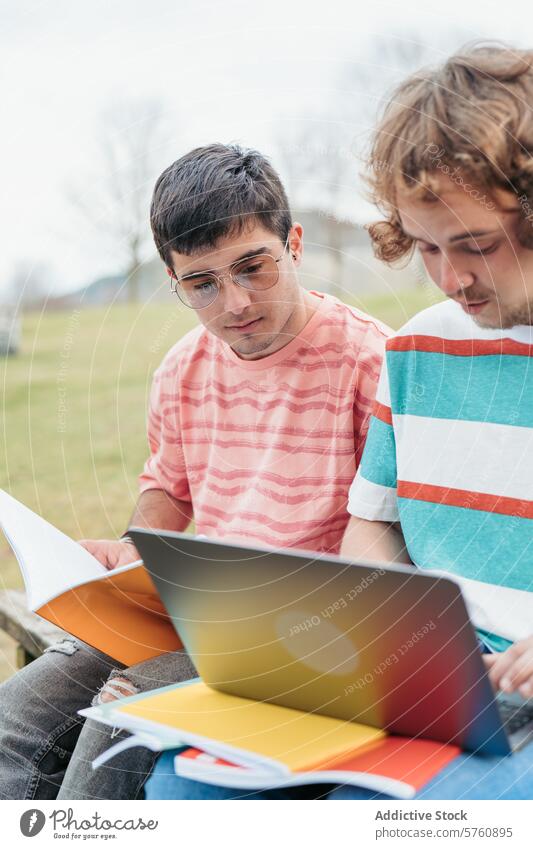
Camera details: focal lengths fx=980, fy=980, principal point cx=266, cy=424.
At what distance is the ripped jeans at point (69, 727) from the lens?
39.9 inches

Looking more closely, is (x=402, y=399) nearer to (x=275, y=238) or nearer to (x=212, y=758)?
(x=275, y=238)

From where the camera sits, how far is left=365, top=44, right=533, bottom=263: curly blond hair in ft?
2.85

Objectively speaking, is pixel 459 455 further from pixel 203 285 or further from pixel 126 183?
pixel 126 183

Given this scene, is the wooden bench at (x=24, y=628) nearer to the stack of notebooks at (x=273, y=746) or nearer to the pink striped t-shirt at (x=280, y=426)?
the pink striped t-shirt at (x=280, y=426)

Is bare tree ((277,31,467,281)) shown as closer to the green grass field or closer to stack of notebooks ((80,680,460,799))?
the green grass field

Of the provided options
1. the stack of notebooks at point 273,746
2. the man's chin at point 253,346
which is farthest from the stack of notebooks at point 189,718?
the man's chin at point 253,346

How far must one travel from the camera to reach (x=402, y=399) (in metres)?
1.01

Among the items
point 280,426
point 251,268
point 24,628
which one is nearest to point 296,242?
point 251,268
